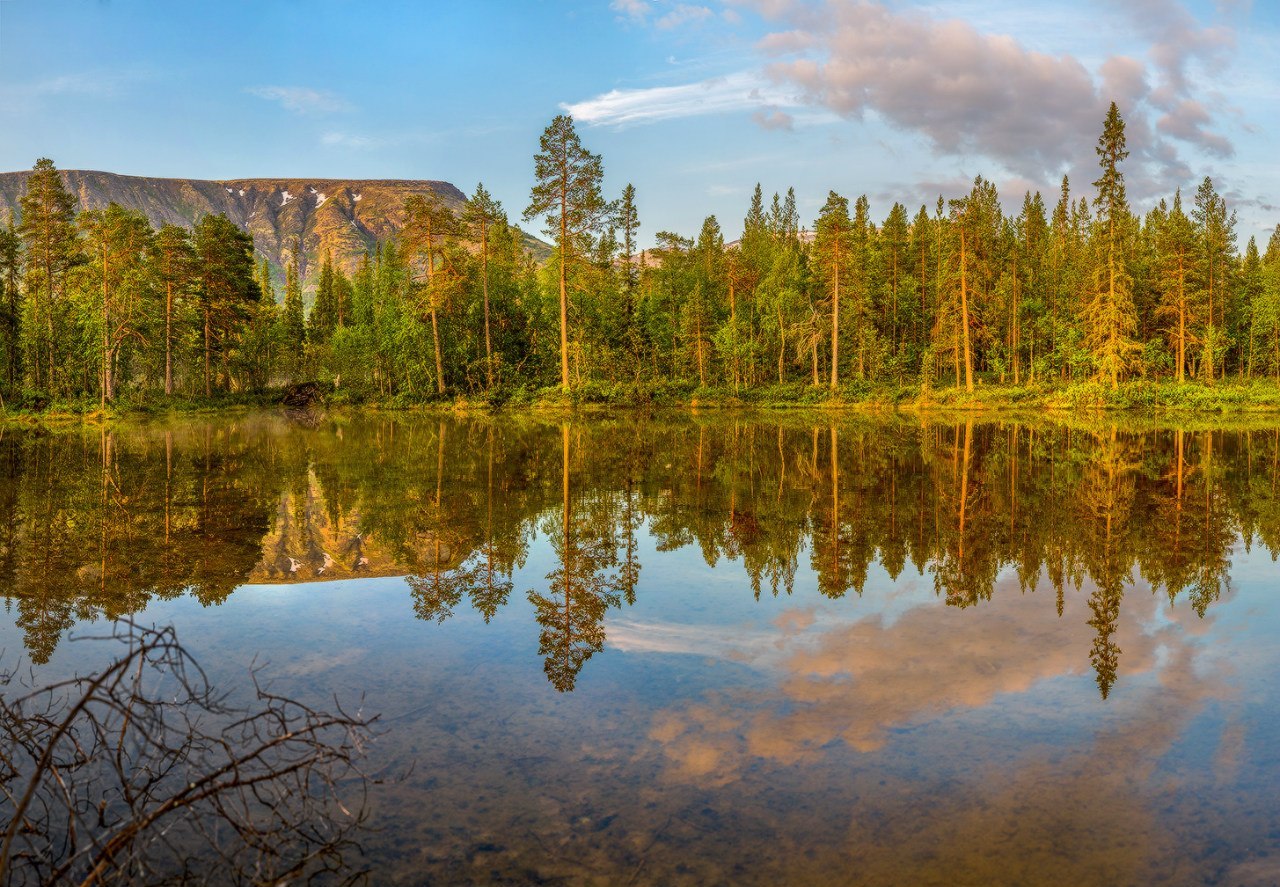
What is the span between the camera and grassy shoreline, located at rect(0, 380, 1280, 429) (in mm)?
45875

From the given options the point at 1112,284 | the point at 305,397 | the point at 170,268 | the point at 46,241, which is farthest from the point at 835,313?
the point at 46,241

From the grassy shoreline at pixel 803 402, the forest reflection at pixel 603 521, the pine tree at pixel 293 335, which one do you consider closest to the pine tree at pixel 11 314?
the grassy shoreline at pixel 803 402

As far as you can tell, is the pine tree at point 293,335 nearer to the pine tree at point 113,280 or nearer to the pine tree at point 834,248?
the pine tree at point 113,280

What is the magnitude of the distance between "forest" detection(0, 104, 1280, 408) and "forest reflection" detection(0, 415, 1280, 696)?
2599 cm

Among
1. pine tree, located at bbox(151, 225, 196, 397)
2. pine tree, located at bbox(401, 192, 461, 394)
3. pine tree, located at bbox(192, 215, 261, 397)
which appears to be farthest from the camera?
pine tree, located at bbox(192, 215, 261, 397)

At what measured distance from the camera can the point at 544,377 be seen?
56344 mm

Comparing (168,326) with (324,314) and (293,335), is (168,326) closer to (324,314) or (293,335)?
(293,335)

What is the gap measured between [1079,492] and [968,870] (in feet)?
47.0

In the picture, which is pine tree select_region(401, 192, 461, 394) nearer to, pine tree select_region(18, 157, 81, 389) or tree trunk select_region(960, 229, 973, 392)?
pine tree select_region(18, 157, 81, 389)

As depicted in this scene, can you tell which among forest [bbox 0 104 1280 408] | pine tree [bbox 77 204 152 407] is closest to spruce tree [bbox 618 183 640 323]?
forest [bbox 0 104 1280 408]

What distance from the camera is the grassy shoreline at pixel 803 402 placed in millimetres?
45875

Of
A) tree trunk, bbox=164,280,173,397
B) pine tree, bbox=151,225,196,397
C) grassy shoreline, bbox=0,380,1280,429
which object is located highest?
pine tree, bbox=151,225,196,397

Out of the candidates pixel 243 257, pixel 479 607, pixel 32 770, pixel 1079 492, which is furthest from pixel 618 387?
pixel 32 770

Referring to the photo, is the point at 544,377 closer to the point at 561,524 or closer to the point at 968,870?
the point at 561,524
